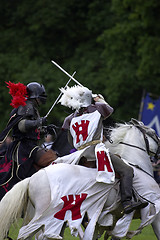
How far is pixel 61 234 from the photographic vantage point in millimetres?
6465

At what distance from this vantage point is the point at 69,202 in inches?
252

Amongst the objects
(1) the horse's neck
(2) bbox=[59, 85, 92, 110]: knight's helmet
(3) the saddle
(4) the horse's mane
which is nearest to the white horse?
(1) the horse's neck

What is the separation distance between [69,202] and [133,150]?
129 centimetres

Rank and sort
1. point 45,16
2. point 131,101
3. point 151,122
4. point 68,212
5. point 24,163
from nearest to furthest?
point 68,212
point 24,163
point 151,122
point 131,101
point 45,16

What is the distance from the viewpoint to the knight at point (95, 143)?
21.4 feet

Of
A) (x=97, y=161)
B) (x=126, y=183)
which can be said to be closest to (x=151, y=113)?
(x=126, y=183)

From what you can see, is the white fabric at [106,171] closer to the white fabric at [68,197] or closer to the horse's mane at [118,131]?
the white fabric at [68,197]

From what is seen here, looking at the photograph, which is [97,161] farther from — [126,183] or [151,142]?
[151,142]

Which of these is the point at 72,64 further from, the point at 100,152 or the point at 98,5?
the point at 100,152

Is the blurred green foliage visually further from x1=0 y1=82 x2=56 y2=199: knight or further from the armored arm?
the armored arm

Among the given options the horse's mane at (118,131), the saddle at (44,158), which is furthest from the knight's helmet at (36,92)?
the horse's mane at (118,131)

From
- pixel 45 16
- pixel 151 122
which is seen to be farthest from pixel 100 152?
pixel 45 16

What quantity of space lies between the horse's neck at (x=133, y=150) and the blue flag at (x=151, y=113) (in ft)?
25.8

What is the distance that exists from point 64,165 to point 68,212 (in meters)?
0.52
